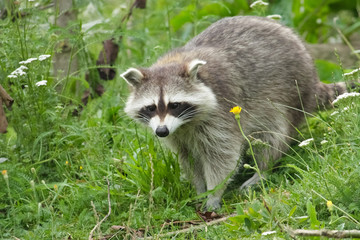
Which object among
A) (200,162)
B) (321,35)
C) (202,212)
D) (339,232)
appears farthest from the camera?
(321,35)

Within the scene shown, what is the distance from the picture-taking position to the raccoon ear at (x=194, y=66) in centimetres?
429

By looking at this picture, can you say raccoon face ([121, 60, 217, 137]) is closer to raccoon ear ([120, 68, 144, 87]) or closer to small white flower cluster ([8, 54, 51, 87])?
raccoon ear ([120, 68, 144, 87])

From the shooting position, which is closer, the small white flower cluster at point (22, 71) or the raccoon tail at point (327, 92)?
the small white flower cluster at point (22, 71)

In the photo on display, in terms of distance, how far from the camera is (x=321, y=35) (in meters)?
8.54

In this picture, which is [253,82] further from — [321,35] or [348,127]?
[321,35]

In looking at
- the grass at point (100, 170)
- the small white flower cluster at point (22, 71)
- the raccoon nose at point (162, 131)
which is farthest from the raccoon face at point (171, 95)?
the small white flower cluster at point (22, 71)

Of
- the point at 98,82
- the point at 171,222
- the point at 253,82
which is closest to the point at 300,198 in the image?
the point at 171,222

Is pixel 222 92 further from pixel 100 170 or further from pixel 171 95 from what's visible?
pixel 100 170

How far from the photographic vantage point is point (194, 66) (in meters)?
4.31

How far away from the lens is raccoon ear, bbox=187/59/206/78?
4.29 m

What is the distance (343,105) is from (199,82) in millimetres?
1183

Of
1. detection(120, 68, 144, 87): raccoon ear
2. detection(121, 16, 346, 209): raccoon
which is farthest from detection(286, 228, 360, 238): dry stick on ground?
detection(120, 68, 144, 87): raccoon ear

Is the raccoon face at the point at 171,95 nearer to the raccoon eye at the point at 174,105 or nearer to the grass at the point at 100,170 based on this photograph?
the raccoon eye at the point at 174,105

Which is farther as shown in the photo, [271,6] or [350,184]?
[271,6]
